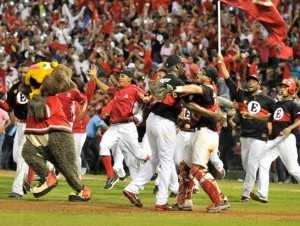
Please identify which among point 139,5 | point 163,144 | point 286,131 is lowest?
point 286,131

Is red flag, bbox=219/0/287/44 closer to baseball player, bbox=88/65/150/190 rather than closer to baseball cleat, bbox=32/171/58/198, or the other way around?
baseball player, bbox=88/65/150/190

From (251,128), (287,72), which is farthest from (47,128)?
(287,72)

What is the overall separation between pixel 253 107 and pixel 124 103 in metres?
2.86

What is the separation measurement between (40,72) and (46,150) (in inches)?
48.9

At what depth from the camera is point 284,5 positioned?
3462 cm

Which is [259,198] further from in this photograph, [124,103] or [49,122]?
[49,122]

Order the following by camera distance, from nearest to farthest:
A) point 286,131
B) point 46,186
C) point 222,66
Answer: point 46,186
point 222,66
point 286,131

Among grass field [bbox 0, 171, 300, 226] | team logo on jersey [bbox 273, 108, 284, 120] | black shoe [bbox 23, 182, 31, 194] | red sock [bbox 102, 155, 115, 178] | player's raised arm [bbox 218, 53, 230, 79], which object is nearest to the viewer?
grass field [bbox 0, 171, 300, 226]

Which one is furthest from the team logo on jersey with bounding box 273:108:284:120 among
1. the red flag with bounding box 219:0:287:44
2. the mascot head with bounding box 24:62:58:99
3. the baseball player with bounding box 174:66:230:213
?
the mascot head with bounding box 24:62:58:99

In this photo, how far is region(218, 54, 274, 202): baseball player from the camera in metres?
20.1

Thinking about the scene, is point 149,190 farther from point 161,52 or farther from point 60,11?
point 60,11

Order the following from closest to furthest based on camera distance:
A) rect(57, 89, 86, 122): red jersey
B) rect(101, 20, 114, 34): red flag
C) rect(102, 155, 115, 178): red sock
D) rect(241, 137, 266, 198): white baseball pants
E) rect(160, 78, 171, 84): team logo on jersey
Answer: rect(160, 78, 171, 84): team logo on jersey
rect(241, 137, 266, 198): white baseball pants
rect(57, 89, 86, 122): red jersey
rect(102, 155, 115, 178): red sock
rect(101, 20, 114, 34): red flag

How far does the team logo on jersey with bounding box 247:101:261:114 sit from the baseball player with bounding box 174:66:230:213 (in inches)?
129

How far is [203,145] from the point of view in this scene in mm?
16500
